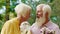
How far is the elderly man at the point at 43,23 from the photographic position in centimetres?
156

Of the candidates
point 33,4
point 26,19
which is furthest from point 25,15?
point 33,4

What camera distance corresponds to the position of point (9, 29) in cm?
165

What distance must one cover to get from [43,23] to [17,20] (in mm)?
284

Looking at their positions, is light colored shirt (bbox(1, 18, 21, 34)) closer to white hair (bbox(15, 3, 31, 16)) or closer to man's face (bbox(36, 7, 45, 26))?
white hair (bbox(15, 3, 31, 16))

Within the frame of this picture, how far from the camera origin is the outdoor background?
1574 millimetres

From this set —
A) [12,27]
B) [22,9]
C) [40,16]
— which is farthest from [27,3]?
[12,27]

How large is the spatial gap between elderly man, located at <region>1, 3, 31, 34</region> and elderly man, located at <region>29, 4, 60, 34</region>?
117mm

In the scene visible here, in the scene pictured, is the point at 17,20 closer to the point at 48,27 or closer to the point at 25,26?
the point at 25,26

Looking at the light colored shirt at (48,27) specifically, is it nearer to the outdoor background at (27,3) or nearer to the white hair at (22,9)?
the outdoor background at (27,3)

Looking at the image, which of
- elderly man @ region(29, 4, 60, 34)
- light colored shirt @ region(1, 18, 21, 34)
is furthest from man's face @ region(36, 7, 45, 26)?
light colored shirt @ region(1, 18, 21, 34)

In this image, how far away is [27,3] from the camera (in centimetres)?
164

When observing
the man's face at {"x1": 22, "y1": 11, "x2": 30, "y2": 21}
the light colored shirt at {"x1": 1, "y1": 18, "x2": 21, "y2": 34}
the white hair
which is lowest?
the light colored shirt at {"x1": 1, "y1": 18, "x2": 21, "y2": 34}

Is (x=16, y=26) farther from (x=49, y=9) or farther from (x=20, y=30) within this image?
(x=49, y=9)

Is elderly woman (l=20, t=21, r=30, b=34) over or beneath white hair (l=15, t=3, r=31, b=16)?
beneath
